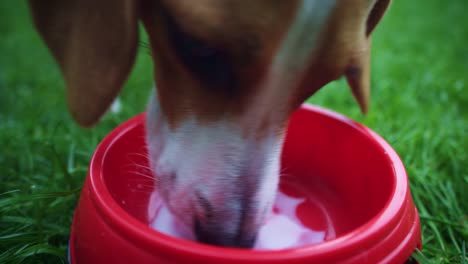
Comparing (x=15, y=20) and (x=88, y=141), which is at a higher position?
(x=88, y=141)

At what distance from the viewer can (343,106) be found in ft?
9.10

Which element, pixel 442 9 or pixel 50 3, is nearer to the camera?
pixel 50 3

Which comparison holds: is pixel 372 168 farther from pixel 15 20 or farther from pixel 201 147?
pixel 15 20

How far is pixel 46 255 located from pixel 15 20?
354 cm

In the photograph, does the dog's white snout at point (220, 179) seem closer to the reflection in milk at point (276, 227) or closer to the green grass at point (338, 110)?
the reflection in milk at point (276, 227)

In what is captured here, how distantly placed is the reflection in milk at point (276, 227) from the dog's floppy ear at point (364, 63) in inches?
19.4

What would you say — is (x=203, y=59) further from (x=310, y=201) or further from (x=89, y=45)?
(x=310, y=201)

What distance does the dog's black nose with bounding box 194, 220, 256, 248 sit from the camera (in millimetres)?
1170

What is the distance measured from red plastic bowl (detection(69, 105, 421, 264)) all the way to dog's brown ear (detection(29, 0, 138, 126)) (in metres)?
0.22

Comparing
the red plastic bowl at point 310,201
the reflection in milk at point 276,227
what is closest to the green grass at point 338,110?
the red plastic bowl at point 310,201

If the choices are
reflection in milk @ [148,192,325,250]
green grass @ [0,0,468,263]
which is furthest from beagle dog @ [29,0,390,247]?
green grass @ [0,0,468,263]

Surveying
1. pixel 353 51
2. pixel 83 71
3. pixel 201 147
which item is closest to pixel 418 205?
pixel 353 51

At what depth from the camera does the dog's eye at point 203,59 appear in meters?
1.04

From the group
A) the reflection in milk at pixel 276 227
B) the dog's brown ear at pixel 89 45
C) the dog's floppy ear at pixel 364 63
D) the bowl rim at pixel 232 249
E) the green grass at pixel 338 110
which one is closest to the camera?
the bowl rim at pixel 232 249
